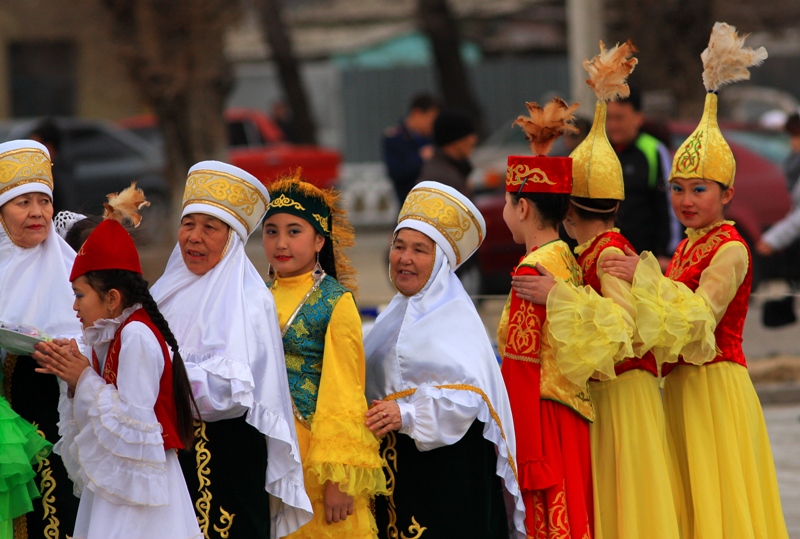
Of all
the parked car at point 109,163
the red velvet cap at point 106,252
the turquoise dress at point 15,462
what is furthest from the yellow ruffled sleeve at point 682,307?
the parked car at point 109,163

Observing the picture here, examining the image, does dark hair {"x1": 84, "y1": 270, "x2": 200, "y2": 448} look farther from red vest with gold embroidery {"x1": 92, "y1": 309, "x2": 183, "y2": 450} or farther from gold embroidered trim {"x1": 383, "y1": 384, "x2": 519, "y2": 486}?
gold embroidered trim {"x1": 383, "y1": 384, "x2": 519, "y2": 486}

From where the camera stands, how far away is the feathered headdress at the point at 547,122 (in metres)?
4.48

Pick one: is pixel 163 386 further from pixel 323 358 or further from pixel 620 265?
pixel 620 265

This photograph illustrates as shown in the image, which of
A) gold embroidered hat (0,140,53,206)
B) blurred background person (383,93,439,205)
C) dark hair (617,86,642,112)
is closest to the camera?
gold embroidered hat (0,140,53,206)

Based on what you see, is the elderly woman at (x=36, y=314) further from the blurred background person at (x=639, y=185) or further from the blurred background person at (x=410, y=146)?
the blurred background person at (x=410, y=146)

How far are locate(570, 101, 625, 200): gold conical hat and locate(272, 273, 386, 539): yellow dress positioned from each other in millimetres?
998

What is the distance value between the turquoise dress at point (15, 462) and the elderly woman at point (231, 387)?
22.1 inches

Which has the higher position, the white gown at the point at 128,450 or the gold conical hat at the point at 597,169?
the gold conical hat at the point at 597,169

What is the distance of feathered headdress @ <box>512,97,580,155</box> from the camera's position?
448 cm

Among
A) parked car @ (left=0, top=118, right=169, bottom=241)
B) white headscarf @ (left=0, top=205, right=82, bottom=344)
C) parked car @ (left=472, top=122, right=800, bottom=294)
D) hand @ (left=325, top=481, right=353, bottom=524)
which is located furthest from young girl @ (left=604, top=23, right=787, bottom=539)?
parked car @ (left=0, top=118, right=169, bottom=241)

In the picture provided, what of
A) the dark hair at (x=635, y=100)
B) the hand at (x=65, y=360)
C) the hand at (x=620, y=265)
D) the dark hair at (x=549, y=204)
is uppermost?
the dark hair at (x=635, y=100)

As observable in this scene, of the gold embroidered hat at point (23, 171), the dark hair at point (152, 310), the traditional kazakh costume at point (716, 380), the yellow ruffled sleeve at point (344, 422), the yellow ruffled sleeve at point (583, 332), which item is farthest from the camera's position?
the gold embroidered hat at point (23, 171)

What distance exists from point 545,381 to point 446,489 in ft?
1.72

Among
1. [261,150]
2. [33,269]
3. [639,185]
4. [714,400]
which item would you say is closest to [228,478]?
[33,269]
